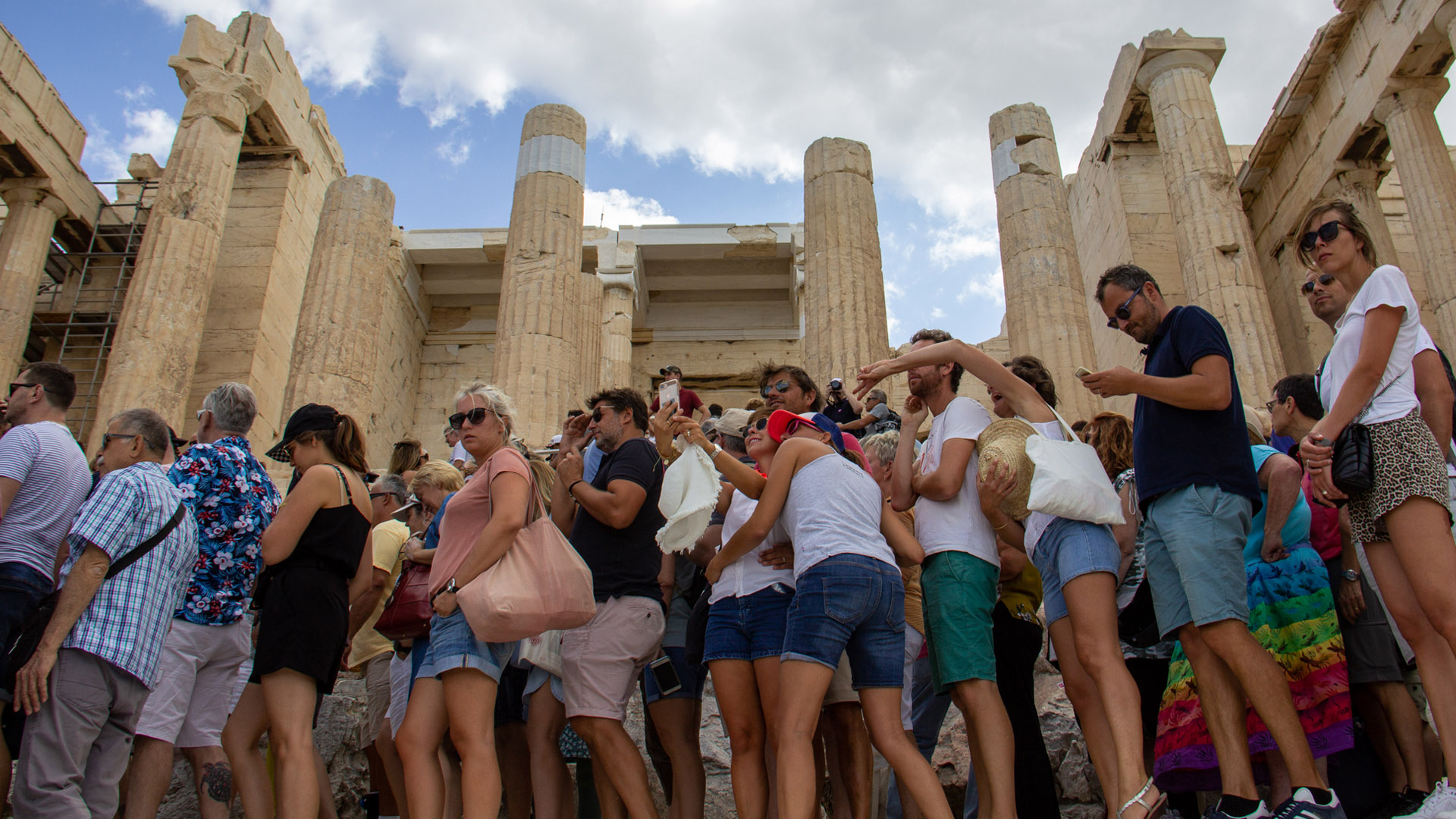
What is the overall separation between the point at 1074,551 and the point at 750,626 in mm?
1283

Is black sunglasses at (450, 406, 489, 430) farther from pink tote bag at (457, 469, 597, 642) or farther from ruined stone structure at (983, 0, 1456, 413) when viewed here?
ruined stone structure at (983, 0, 1456, 413)

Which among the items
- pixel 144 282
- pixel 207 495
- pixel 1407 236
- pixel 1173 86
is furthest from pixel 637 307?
pixel 207 495

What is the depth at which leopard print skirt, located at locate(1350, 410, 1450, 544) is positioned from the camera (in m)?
3.12

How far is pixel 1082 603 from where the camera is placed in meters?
3.40

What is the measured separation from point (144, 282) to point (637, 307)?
34.9 ft

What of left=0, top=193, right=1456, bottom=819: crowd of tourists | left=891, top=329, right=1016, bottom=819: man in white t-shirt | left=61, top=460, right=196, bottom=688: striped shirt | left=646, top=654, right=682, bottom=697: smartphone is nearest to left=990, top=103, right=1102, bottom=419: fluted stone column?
left=0, top=193, right=1456, bottom=819: crowd of tourists

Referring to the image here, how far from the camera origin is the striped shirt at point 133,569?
3.62 metres

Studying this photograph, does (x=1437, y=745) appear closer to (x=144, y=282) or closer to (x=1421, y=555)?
(x=1421, y=555)

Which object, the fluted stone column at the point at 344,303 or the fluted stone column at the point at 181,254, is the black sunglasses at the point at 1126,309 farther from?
the fluted stone column at the point at 181,254

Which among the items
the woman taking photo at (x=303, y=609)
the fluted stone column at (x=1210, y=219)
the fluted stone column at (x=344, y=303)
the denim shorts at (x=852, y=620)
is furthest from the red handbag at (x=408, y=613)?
the fluted stone column at (x=1210, y=219)

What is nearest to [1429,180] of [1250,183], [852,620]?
[1250,183]

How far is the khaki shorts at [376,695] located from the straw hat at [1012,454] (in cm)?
325

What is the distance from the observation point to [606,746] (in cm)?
376

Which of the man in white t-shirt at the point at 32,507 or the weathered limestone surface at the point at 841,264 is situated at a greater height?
the weathered limestone surface at the point at 841,264
